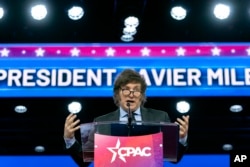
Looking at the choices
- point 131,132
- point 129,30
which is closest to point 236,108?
point 129,30

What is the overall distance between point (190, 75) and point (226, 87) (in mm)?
365

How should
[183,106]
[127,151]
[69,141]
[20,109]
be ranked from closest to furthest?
[127,151], [69,141], [183,106], [20,109]

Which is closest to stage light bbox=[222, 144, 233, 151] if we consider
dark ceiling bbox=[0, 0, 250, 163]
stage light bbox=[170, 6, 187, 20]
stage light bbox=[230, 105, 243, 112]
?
dark ceiling bbox=[0, 0, 250, 163]

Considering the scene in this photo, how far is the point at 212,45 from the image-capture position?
5195mm

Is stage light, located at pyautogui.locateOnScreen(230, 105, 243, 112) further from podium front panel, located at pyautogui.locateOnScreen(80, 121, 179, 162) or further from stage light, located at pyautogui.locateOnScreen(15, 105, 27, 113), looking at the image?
podium front panel, located at pyautogui.locateOnScreen(80, 121, 179, 162)

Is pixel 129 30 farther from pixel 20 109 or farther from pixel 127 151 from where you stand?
pixel 127 151

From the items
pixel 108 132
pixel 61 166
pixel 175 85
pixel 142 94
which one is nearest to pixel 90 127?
pixel 108 132

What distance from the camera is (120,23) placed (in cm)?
498

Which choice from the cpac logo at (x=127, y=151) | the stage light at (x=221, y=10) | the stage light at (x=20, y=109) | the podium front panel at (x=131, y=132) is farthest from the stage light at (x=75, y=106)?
the cpac logo at (x=127, y=151)

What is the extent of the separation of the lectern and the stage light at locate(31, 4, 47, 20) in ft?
11.0

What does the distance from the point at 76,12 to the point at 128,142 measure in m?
3.36

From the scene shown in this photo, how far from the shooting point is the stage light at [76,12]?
4738 mm

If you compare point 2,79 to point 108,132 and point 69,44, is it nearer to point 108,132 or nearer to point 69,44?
point 69,44

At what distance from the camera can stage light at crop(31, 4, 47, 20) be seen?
4.80 metres
